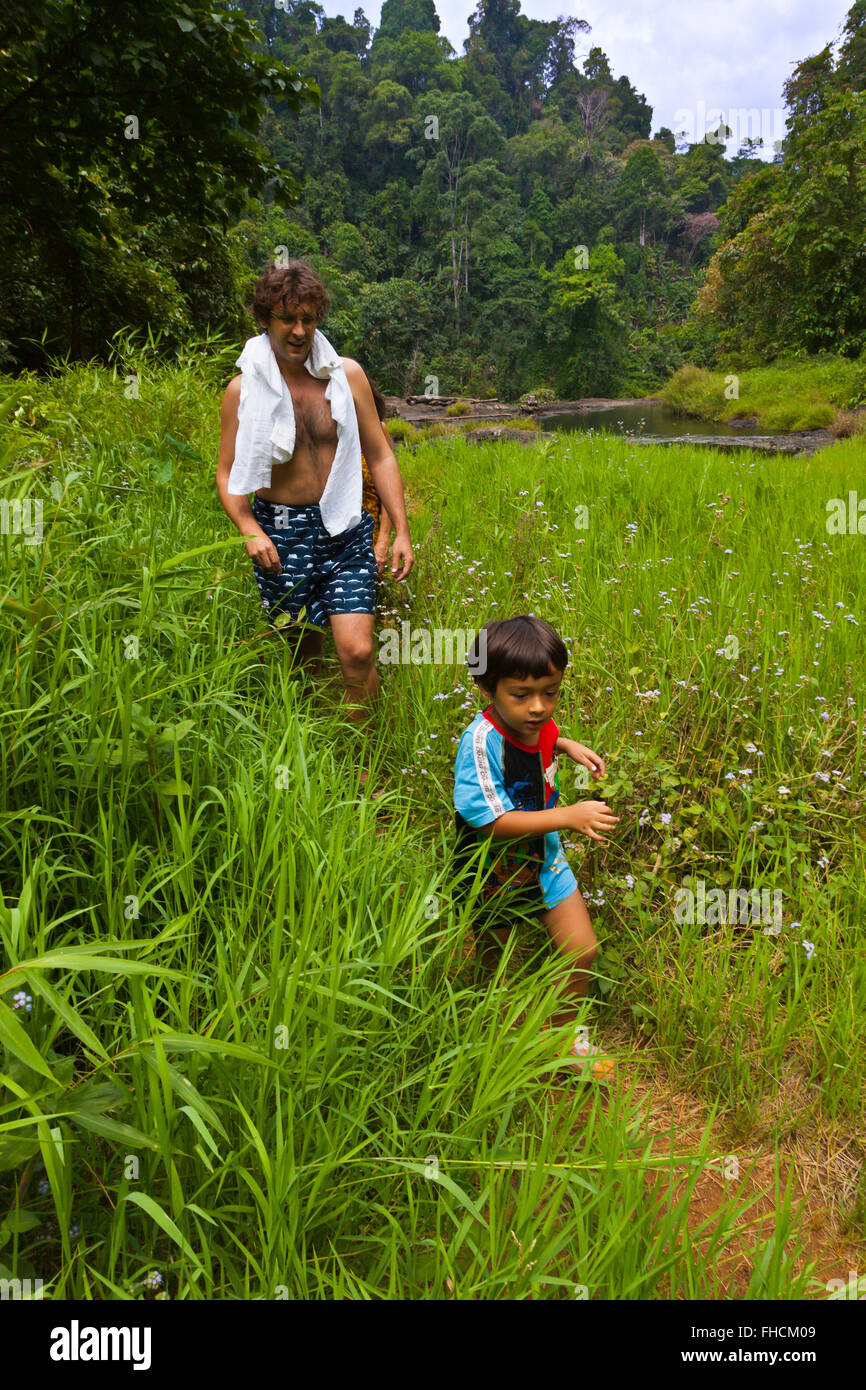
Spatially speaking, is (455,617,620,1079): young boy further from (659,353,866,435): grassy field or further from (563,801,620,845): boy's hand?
(659,353,866,435): grassy field

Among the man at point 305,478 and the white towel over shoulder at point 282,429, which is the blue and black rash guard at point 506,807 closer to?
the man at point 305,478

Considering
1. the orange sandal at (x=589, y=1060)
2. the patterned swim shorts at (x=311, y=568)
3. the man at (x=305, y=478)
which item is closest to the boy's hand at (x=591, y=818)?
the orange sandal at (x=589, y=1060)

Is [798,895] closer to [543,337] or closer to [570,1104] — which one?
[570,1104]

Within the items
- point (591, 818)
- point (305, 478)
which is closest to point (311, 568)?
point (305, 478)

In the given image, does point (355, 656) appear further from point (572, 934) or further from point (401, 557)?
point (572, 934)

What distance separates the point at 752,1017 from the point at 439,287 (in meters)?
50.7

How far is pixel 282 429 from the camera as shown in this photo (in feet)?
8.77

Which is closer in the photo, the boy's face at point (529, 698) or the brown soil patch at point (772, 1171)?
the brown soil patch at point (772, 1171)

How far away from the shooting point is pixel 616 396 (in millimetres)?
42906

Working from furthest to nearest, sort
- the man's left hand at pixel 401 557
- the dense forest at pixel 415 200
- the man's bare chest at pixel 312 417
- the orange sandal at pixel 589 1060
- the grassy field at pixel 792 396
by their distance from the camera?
the grassy field at pixel 792 396 < the dense forest at pixel 415 200 < the man's left hand at pixel 401 557 < the man's bare chest at pixel 312 417 < the orange sandal at pixel 589 1060

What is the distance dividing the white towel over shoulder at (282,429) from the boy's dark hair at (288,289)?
5.5 inches

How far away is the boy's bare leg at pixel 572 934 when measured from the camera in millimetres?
1960

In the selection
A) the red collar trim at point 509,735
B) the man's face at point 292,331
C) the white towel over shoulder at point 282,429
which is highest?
the man's face at point 292,331

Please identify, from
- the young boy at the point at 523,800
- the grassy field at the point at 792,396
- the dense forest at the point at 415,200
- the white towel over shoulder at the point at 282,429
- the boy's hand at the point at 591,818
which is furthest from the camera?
the grassy field at the point at 792,396
